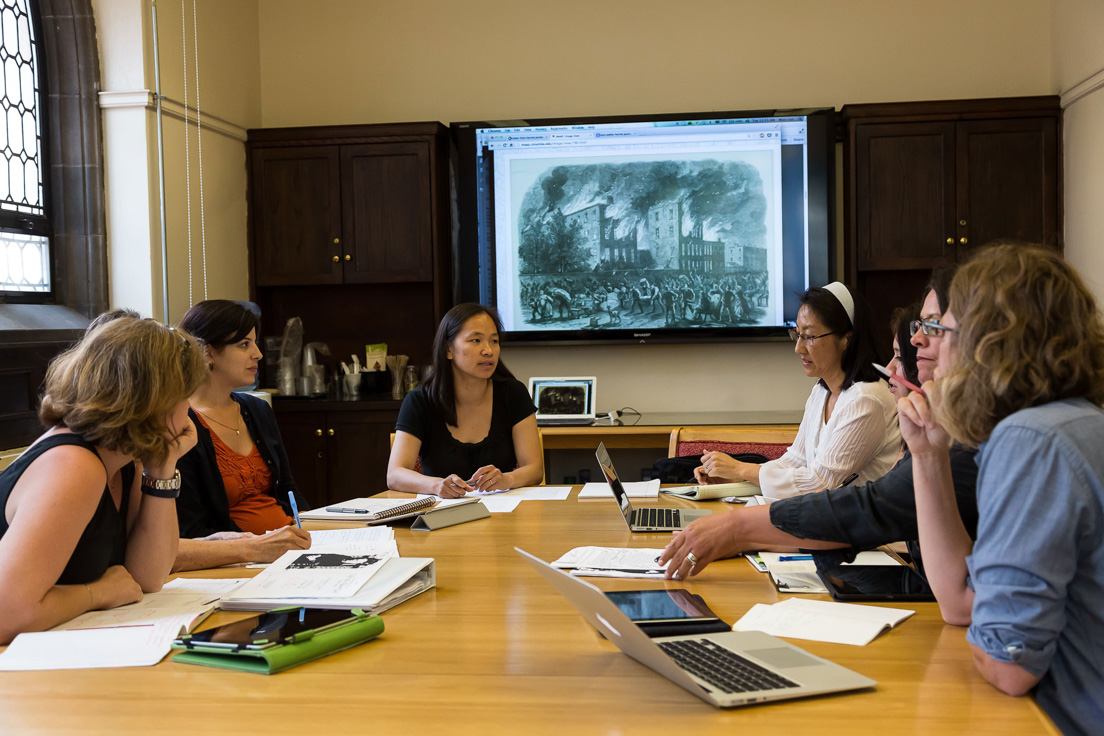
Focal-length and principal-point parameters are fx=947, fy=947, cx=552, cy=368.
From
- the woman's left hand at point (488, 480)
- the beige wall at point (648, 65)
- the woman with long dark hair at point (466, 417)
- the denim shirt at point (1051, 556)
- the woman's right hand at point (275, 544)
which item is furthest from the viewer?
the beige wall at point (648, 65)

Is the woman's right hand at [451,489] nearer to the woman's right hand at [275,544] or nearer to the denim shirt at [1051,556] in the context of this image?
the woman's right hand at [275,544]

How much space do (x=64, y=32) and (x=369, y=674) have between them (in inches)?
151

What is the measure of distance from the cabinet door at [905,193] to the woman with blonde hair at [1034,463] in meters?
3.57

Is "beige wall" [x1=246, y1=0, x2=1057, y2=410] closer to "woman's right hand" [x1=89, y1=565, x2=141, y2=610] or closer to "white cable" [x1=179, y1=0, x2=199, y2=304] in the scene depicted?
"white cable" [x1=179, y1=0, x2=199, y2=304]

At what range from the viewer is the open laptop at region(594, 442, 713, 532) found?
231 centimetres

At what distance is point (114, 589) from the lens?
5.49ft

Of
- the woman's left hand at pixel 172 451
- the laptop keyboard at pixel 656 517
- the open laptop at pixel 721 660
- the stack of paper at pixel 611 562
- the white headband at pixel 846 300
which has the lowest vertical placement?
the laptop keyboard at pixel 656 517

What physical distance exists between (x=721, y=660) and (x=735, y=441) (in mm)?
2438

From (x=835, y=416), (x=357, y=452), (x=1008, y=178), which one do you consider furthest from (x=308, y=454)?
(x=1008, y=178)

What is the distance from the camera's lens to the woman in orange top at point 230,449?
2.53 meters

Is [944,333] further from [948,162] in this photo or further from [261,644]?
[948,162]

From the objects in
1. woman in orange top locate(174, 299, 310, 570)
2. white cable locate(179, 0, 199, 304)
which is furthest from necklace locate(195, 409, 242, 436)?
white cable locate(179, 0, 199, 304)

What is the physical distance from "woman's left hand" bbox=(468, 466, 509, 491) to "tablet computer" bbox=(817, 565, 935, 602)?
1.41m

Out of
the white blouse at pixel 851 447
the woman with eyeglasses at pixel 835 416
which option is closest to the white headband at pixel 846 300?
the woman with eyeglasses at pixel 835 416
